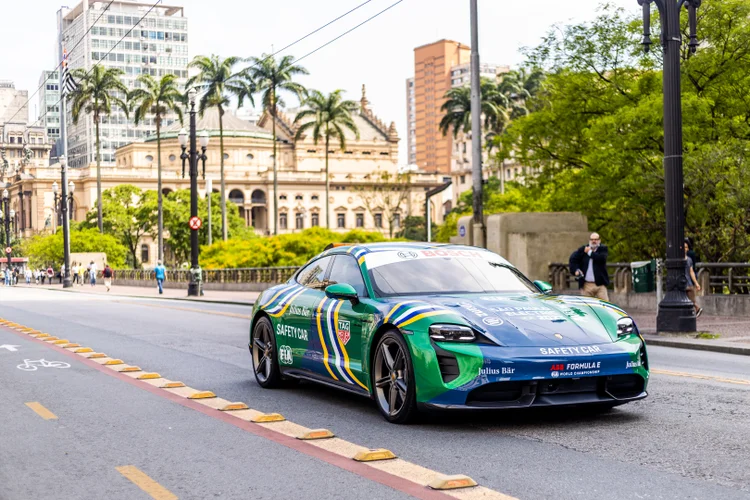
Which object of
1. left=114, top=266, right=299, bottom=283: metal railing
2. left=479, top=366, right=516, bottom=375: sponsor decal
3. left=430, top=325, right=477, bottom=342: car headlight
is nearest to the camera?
left=479, top=366, right=516, bottom=375: sponsor decal

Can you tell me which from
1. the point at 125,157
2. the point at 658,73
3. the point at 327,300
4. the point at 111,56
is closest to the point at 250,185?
the point at 125,157

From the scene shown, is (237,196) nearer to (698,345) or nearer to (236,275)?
(236,275)

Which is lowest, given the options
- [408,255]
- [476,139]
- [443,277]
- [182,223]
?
[443,277]

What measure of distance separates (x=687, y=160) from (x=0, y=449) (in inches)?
779

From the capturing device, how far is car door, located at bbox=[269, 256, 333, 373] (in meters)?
9.85

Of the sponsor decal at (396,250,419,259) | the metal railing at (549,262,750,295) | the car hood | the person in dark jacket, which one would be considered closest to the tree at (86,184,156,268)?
the metal railing at (549,262,750,295)

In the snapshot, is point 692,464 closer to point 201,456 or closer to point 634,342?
point 634,342

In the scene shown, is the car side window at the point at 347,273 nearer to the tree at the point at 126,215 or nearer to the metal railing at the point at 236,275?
the metal railing at the point at 236,275

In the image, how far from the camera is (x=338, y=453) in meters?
7.25

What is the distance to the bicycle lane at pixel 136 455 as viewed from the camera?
20.6ft

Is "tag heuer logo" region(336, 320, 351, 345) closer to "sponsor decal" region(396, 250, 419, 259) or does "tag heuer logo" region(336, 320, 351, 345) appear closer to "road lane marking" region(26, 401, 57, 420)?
"sponsor decal" region(396, 250, 419, 259)

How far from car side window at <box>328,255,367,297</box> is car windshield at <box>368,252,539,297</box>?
141 millimetres

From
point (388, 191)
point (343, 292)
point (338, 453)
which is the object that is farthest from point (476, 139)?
point (388, 191)

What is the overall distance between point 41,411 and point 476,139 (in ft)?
66.8
